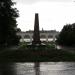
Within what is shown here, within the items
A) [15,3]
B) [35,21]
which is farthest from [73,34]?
[15,3]

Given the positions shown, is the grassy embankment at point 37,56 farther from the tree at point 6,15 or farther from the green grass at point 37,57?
the tree at point 6,15

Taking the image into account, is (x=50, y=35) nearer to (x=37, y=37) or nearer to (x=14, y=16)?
(x=37, y=37)

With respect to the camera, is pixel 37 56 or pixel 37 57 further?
pixel 37 56

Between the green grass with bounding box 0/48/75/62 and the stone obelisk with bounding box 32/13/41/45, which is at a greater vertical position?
the stone obelisk with bounding box 32/13/41/45

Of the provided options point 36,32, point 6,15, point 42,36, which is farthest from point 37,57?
point 42,36

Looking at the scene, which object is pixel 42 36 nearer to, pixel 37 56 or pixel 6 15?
pixel 6 15

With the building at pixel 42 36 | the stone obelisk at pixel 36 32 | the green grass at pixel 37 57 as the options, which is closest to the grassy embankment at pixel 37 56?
the green grass at pixel 37 57

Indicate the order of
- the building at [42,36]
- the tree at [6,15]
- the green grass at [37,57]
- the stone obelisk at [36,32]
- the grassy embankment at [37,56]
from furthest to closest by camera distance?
the building at [42,36] < the stone obelisk at [36,32] < the tree at [6,15] < the grassy embankment at [37,56] < the green grass at [37,57]

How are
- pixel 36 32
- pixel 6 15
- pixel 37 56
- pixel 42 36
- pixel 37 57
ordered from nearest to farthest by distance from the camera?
1. pixel 37 57
2. pixel 37 56
3. pixel 6 15
4. pixel 36 32
5. pixel 42 36

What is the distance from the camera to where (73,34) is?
8081 centimetres

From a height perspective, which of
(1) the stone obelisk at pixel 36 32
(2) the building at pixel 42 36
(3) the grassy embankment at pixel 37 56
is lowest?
(2) the building at pixel 42 36

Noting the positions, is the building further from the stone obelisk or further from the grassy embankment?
the grassy embankment

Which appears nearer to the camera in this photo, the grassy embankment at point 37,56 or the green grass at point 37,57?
the green grass at point 37,57

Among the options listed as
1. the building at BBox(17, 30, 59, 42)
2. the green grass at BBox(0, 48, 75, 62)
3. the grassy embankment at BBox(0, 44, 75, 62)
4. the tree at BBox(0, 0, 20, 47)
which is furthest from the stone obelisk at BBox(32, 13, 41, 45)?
the building at BBox(17, 30, 59, 42)
